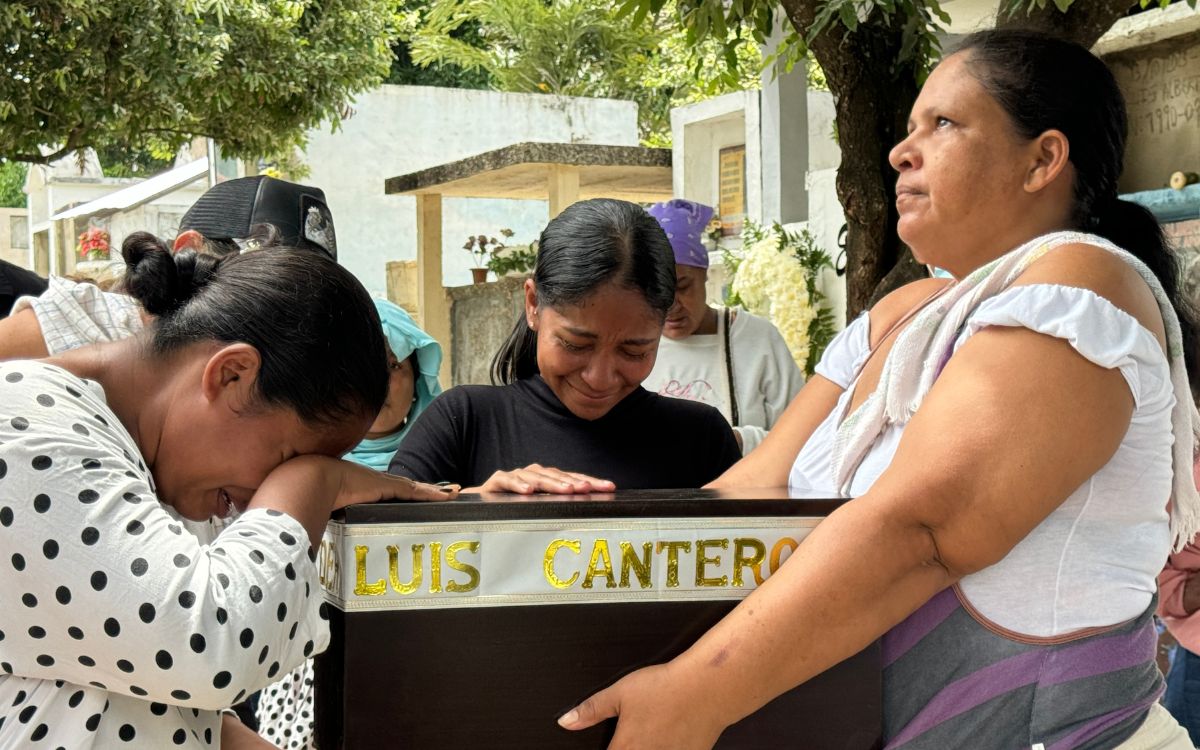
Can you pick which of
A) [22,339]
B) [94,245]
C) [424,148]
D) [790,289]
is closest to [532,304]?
[22,339]

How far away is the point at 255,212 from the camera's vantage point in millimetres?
3020

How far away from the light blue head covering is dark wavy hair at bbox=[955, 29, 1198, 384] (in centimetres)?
209

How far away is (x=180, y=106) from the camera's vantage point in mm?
13086

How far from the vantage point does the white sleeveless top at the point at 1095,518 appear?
4.69 feet

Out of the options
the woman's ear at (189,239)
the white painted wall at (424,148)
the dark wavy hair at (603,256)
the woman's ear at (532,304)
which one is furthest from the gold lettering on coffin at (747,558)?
the white painted wall at (424,148)

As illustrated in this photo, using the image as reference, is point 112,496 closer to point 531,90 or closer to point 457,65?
point 531,90

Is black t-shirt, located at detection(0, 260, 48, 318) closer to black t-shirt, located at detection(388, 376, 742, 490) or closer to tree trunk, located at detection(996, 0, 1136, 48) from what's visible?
black t-shirt, located at detection(388, 376, 742, 490)

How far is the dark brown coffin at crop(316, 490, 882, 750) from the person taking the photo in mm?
1375

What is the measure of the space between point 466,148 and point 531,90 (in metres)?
3.84

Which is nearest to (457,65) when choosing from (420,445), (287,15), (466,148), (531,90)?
(531,90)

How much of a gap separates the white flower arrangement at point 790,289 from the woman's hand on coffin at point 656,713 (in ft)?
22.4

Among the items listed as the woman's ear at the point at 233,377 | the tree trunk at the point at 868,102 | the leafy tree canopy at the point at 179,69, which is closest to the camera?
the woman's ear at the point at 233,377

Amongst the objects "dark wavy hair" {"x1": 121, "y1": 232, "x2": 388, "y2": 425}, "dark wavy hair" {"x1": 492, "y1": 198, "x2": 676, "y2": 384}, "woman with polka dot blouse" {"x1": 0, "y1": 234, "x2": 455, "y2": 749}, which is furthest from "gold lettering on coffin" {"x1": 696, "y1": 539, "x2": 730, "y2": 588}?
"dark wavy hair" {"x1": 492, "y1": 198, "x2": 676, "y2": 384}

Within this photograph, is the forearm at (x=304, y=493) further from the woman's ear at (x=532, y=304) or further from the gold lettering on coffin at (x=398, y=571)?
the woman's ear at (x=532, y=304)
